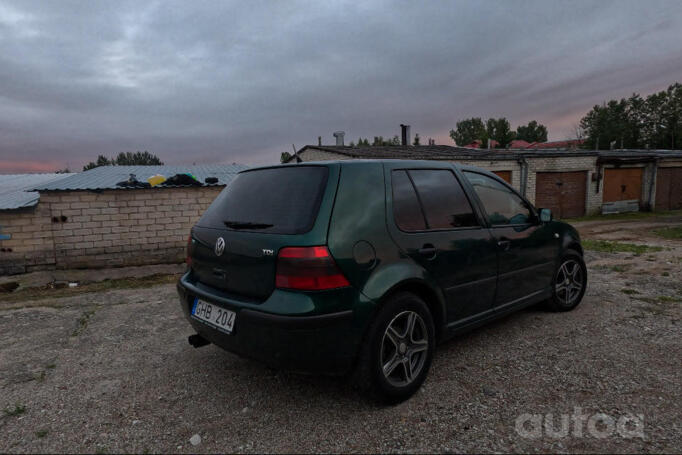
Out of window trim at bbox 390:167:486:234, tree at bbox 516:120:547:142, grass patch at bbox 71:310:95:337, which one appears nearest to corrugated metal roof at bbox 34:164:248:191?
grass patch at bbox 71:310:95:337

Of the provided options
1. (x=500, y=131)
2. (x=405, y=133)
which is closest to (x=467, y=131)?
(x=500, y=131)

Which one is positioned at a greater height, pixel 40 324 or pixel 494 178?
pixel 494 178

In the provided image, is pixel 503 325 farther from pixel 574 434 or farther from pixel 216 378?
pixel 216 378

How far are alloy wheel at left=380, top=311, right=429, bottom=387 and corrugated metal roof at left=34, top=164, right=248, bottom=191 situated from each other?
4517 mm

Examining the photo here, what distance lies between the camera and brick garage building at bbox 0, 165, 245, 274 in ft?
22.4

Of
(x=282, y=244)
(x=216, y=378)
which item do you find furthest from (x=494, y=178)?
(x=216, y=378)

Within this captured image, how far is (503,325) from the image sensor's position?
3785 mm

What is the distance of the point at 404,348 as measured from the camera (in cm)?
250

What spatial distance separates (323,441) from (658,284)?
540 centimetres

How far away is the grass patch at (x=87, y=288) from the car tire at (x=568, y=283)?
5.61 metres

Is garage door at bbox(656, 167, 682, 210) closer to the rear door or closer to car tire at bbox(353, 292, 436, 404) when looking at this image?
the rear door

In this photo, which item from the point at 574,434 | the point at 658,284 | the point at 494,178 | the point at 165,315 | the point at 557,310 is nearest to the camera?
the point at 574,434

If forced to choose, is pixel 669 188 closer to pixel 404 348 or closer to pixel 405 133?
pixel 405 133

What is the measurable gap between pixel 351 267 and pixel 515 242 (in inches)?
73.4
